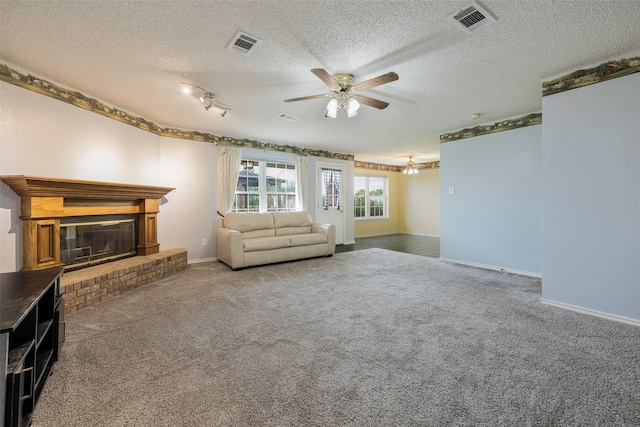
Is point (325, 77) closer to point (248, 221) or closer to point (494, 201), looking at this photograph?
point (248, 221)

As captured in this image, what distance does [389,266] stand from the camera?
4.50 m

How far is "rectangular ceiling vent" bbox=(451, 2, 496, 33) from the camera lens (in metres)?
1.80

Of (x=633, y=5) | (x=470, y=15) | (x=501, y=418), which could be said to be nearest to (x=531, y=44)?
(x=633, y=5)

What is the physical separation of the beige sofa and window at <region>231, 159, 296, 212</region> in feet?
1.63

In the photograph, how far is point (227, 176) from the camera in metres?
5.12

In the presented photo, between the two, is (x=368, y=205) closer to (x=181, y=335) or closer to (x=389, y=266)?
(x=389, y=266)

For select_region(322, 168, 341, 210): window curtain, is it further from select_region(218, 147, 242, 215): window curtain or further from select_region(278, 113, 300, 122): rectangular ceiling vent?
select_region(278, 113, 300, 122): rectangular ceiling vent

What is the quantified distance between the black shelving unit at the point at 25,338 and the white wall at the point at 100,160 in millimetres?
1399

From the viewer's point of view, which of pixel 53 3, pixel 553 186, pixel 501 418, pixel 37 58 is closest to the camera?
pixel 501 418

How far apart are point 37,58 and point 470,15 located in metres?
3.74

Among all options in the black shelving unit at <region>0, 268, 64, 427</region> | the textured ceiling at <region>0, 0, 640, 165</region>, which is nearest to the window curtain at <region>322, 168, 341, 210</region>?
the textured ceiling at <region>0, 0, 640, 165</region>

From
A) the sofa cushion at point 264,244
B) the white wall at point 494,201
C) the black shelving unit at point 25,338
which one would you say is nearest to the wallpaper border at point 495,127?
the white wall at point 494,201

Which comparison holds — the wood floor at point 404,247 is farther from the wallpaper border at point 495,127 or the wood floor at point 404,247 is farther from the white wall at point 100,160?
the white wall at point 100,160

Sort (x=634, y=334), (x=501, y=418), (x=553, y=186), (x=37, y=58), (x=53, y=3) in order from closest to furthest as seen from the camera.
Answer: (x=501, y=418)
(x=53, y=3)
(x=634, y=334)
(x=37, y=58)
(x=553, y=186)
